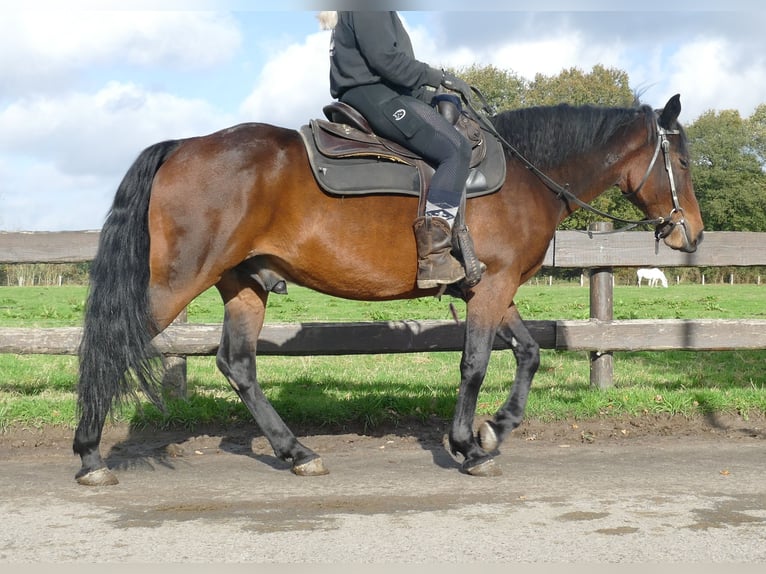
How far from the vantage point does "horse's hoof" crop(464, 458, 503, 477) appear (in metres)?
5.56

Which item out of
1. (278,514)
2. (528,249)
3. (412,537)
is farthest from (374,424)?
(412,537)

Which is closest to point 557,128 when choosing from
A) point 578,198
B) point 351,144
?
point 578,198

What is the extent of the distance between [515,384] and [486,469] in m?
0.86

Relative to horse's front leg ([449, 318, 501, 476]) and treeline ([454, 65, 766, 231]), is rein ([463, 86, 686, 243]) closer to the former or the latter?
horse's front leg ([449, 318, 501, 476])

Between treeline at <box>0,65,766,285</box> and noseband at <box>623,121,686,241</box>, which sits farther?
treeline at <box>0,65,766,285</box>

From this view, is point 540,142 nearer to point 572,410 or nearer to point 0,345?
point 572,410

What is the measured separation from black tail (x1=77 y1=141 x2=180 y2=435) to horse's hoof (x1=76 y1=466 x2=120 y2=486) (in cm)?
26

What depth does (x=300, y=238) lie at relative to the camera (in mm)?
5691

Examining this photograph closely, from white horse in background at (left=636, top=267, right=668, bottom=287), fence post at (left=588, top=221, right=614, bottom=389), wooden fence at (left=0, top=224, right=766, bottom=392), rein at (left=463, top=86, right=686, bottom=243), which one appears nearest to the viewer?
rein at (left=463, top=86, right=686, bottom=243)

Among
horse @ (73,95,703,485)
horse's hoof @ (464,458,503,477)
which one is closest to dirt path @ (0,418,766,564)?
horse's hoof @ (464,458,503,477)

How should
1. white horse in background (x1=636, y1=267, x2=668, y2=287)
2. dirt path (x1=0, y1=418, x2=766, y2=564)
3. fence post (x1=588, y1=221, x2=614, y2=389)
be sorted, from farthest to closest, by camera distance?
1. white horse in background (x1=636, y1=267, x2=668, y2=287)
2. fence post (x1=588, y1=221, x2=614, y2=389)
3. dirt path (x1=0, y1=418, x2=766, y2=564)

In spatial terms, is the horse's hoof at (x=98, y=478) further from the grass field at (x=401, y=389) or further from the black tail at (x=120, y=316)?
the grass field at (x=401, y=389)

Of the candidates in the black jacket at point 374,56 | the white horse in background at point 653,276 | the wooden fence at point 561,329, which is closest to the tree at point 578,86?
the white horse in background at point 653,276

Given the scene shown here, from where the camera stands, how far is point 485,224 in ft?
19.3
